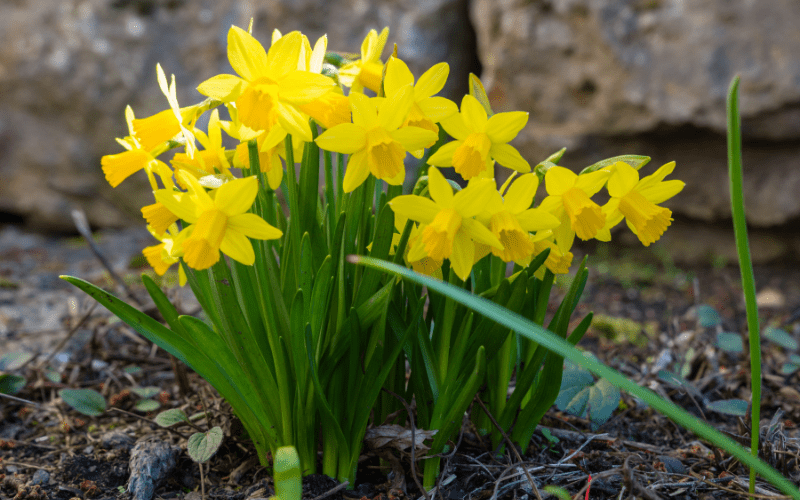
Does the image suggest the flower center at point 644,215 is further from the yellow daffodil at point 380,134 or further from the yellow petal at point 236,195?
the yellow petal at point 236,195

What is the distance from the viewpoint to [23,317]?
207 centimetres

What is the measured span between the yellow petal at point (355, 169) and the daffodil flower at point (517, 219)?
197mm

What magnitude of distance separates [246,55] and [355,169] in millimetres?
223

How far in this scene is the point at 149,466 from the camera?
999mm

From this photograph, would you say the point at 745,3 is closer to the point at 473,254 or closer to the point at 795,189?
the point at 795,189

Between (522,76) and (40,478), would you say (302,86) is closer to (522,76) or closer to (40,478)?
(40,478)

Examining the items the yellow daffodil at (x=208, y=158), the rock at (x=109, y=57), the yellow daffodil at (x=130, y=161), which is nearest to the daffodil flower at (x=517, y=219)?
the yellow daffodil at (x=208, y=158)

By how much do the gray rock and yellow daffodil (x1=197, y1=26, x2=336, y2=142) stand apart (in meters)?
0.68

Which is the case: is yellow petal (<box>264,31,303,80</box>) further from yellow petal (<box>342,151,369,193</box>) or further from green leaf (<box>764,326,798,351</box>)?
green leaf (<box>764,326,798,351</box>)

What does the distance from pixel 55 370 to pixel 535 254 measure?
4.72ft

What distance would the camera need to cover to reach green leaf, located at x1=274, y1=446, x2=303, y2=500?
0.69m

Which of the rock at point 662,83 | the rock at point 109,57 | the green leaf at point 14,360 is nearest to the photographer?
the green leaf at point 14,360

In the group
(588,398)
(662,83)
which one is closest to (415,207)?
(588,398)

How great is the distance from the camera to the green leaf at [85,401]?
122 centimetres
